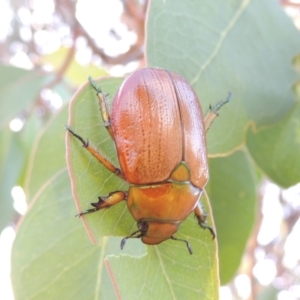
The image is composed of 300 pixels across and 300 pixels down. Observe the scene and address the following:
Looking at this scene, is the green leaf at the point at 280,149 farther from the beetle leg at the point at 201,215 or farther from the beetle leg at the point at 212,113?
the beetle leg at the point at 201,215

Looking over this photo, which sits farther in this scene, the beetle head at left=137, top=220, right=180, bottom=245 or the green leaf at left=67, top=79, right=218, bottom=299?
the beetle head at left=137, top=220, right=180, bottom=245

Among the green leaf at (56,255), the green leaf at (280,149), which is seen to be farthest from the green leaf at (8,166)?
the green leaf at (280,149)

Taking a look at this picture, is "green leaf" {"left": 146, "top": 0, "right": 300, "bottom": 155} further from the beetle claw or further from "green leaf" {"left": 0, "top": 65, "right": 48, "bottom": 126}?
"green leaf" {"left": 0, "top": 65, "right": 48, "bottom": 126}

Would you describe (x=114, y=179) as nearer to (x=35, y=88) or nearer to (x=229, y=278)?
(x=229, y=278)

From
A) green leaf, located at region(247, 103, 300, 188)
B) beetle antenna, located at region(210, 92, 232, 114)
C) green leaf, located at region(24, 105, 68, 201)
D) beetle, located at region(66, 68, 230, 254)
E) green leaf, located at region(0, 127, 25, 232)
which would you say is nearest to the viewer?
beetle, located at region(66, 68, 230, 254)

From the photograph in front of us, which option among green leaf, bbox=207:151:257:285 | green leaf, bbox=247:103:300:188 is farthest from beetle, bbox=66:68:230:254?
green leaf, bbox=207:151:257:285
